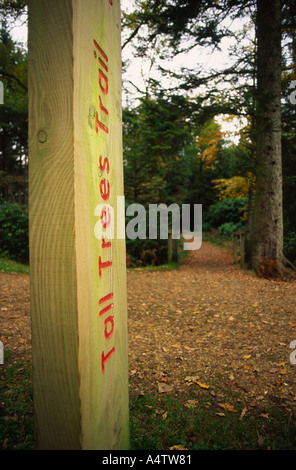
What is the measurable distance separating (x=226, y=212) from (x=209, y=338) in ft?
57.9

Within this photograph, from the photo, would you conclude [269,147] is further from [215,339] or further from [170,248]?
[215,339]

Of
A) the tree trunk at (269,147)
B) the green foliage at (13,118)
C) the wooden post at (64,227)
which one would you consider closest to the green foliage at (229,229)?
the tree trunk at (269,147)

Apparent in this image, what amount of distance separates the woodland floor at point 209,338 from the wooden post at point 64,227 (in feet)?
5.51

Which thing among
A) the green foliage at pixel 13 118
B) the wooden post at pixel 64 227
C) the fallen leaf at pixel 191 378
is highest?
the green foliage at pixel 13 118

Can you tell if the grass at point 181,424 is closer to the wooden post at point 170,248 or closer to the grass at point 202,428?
the grass at point 202,428

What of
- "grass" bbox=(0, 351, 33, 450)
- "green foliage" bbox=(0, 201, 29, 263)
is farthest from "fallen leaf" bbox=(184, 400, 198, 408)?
"green foliage" bbox=(0, 201, 29, 263)

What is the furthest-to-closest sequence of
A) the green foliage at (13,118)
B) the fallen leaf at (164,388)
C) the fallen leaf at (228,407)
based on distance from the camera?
the green foliage at (13,118), the fallen leaf at (164,388), the fallen leaf at (228,407)

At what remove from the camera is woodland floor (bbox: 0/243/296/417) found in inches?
104

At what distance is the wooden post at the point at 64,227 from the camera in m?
1.05

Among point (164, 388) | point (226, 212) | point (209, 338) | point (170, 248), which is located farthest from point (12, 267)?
point (226, 212)

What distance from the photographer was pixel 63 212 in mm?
1063

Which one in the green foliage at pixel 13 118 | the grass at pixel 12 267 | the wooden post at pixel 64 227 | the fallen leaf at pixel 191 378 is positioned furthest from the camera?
the green foliage at pixel 13 118

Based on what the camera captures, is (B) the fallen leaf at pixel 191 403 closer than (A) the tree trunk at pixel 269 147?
Yes

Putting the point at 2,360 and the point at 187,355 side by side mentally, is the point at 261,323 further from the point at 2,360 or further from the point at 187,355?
the point at 2,360
